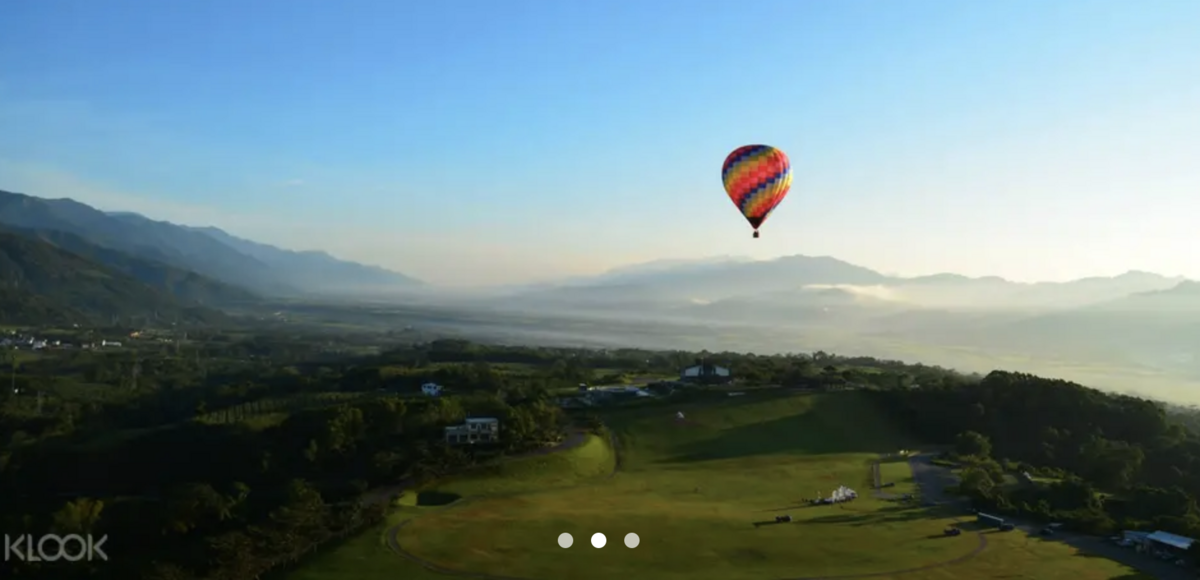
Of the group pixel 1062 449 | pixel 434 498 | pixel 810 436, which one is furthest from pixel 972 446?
pixel 434 498

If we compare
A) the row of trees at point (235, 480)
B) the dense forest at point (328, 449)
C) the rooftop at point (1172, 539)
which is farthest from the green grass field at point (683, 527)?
the rooftop at point (1172, 539)

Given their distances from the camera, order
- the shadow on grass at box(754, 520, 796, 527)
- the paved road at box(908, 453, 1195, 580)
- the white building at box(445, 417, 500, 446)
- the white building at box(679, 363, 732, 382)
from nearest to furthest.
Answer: the paved road at box(908, 453, 1195, 580) → the shadow on grass at box(754, 520, 796, 527) → the white building at box(445, 417, 500, 446) → the white building at box(679, 363, 732, 382)

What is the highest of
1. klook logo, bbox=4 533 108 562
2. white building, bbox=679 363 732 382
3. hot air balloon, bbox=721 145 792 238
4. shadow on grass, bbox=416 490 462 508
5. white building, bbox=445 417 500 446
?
hot air balloon, bbox=721 145 792 238

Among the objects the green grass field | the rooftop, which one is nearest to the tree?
the green grass field

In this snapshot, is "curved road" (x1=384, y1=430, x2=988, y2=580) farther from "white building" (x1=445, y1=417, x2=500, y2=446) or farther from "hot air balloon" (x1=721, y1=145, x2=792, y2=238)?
"hot air balloon" (x1=721, y1=145, x2=792, y2=238)

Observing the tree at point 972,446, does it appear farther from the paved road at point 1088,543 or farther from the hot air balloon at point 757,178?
the hot air balloon at point 757,178

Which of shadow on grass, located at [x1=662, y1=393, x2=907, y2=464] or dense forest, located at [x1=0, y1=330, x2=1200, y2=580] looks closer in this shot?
dense forest, located at [x1=0, y1=330, x2=1200, y2=580]

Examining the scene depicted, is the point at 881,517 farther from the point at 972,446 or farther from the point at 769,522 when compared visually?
the point at 972,446
